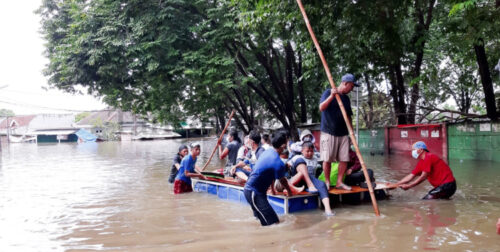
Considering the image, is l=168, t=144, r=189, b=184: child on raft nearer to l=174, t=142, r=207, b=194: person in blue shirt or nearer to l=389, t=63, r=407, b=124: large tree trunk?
l=174, t=142, r=207, b=194: person in blue shirt

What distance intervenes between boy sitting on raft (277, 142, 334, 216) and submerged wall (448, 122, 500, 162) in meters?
8.50

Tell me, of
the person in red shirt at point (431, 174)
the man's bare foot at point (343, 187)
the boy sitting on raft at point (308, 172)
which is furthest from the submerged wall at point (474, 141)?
the boy sitting on raft at point (308, 172)

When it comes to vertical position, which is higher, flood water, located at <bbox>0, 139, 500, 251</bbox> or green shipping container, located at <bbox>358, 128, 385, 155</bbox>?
green shipping container, located at <bbox>358, 128, 385, 155</bbox>

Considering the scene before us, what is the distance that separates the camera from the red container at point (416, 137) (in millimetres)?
14742

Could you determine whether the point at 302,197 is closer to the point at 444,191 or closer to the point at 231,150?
the point at 444,191

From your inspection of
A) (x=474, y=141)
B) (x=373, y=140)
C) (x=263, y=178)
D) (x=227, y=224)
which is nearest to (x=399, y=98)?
(x=474, y=141)

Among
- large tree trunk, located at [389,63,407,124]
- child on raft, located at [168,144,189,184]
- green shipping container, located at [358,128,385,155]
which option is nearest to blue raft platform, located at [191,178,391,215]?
child on raft, located at [168,144,189,184]

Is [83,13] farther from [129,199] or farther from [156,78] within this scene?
[129,199]

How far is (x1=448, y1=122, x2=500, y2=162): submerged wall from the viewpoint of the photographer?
1277 centimetres

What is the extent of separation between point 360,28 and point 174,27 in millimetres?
9155

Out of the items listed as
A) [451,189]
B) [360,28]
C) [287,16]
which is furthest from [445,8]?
[451,189]

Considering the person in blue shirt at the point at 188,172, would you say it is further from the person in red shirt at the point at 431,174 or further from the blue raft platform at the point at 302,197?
the person in red shirt at the point at 431,174

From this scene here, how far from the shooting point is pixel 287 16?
30.4 feet

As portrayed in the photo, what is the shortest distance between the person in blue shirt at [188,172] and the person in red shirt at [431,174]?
14.0ft
